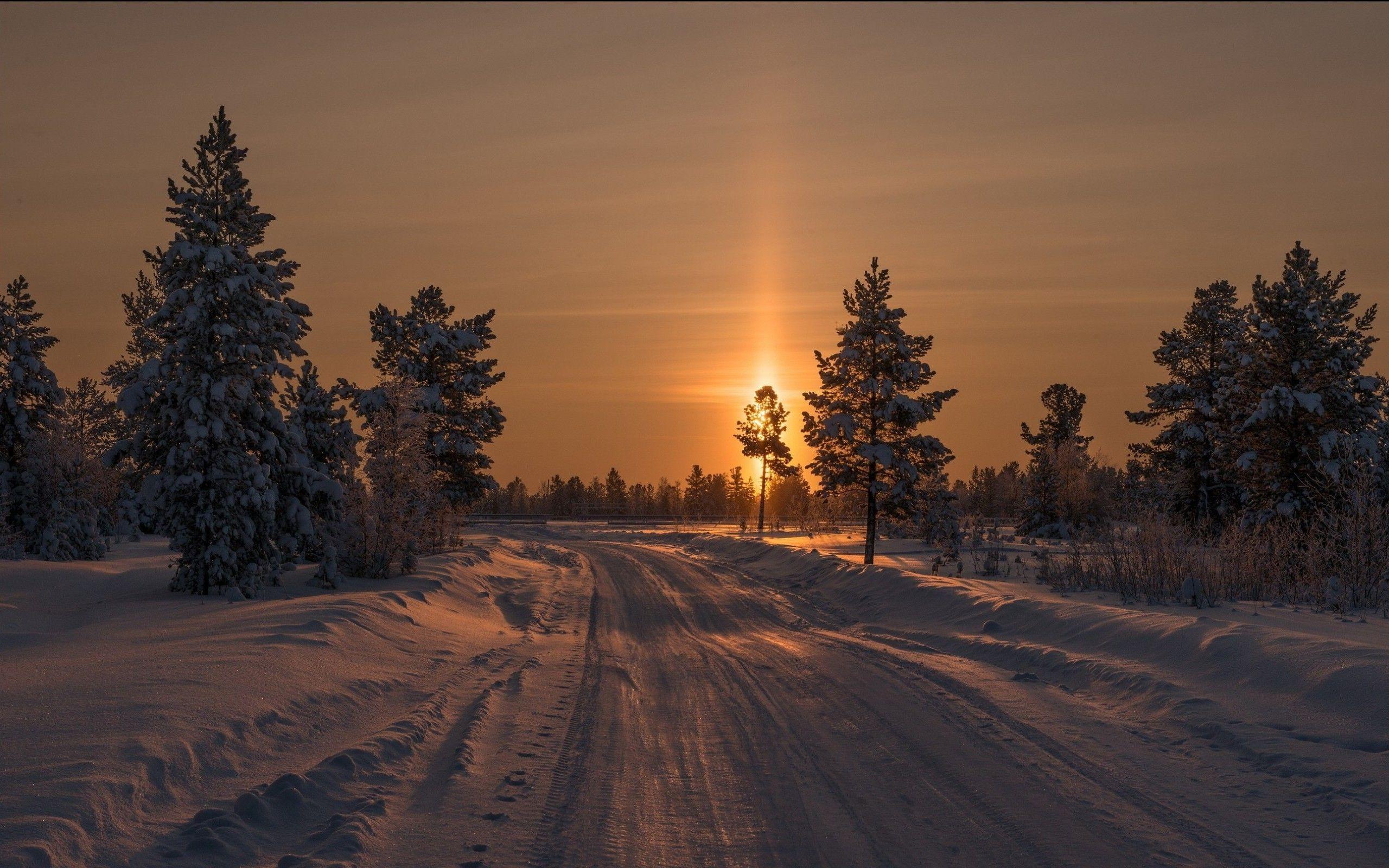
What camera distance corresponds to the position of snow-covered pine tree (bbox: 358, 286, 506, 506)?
38.1m

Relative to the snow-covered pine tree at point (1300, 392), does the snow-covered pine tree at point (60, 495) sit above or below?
below

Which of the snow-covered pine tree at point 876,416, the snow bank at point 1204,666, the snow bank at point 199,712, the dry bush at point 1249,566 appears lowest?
the snow bank at point 199,712

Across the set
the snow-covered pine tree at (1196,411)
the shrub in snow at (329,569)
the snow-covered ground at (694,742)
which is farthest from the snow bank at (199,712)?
the snow-covered pine tree at (1196,411)

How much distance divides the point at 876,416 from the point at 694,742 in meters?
27.3

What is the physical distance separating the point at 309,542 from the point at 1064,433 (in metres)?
60.5

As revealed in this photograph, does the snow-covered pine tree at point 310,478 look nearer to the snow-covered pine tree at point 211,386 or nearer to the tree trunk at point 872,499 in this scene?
the snow-covered pine tree at point 211,386

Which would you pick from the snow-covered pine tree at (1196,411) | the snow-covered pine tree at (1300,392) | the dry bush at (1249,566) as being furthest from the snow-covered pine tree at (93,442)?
the snow-covered pine tree at (1196,411)

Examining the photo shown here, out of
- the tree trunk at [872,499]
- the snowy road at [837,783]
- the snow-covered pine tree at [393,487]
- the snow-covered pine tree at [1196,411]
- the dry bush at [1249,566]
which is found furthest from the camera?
the snow-covered pine tree at [1196,411]

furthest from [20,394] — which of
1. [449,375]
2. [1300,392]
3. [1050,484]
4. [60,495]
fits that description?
[1050,484]

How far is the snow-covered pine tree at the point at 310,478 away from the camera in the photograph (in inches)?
856

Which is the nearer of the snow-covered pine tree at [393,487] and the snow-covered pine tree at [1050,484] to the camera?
the snow-covered pine tree at [393,487]

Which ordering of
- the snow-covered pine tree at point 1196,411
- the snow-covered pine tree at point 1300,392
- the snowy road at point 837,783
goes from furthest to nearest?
the snow-covered pine tree at point 1196,411 → the snow-covered pine tree at point 1300,392 → the snowy road at point 837,783

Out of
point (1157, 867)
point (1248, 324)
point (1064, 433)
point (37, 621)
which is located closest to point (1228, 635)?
point (1157, 867)

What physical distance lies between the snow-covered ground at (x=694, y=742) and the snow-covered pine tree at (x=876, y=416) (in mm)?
18412
